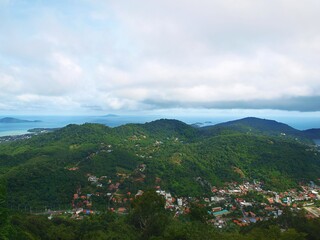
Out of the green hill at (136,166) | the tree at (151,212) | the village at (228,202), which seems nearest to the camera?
the tree at (151,212)

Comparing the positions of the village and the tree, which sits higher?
the tree

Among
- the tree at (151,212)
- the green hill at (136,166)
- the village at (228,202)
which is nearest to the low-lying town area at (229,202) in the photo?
the village at (228,202)

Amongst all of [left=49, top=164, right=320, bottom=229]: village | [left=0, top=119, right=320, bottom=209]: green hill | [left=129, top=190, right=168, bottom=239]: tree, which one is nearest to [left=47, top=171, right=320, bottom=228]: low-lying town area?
[left=49, top=164, right=320, bottom=229]: village

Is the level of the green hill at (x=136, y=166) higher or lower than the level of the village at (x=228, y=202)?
higher

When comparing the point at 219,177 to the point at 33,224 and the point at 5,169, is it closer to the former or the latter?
the point at 33,224

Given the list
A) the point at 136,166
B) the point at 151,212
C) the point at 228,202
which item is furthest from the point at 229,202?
the point at 151,212

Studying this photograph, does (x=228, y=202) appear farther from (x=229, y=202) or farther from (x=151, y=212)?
(x=151, y=212)

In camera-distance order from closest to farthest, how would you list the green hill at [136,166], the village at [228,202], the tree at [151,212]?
1. the tree at [151,212]
2. the village at [228,202]
3. the green hill at [136,166]

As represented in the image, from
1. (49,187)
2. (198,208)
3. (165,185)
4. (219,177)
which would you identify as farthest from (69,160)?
(198,208)

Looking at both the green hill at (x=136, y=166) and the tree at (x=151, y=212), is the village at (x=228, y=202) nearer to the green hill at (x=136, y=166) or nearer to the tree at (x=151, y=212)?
the green hill at (x=136, y=166)

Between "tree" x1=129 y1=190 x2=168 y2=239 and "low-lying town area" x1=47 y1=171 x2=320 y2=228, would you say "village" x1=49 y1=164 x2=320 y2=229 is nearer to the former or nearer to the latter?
"low-lying town area" x1=47 y1=171 x2=320 y2=228
